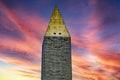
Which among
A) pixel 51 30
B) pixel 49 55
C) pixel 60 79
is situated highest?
pixel 51 30

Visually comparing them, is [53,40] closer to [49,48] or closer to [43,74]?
[49,48]

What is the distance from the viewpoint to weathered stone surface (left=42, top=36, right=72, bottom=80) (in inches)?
2798

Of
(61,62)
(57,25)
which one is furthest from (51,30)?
(61,62)

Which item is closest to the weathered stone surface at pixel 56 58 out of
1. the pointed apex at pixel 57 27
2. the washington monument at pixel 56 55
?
the washington monument at pixel 56 55

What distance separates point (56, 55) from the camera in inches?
2830

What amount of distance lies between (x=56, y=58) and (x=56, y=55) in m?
0.59

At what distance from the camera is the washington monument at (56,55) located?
233 ft

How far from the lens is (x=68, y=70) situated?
71.2m

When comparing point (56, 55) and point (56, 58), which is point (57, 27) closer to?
point (56, 55)

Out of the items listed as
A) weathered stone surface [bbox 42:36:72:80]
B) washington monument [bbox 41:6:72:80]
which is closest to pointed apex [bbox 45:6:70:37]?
washington monument [bbox 41:6:72:80]

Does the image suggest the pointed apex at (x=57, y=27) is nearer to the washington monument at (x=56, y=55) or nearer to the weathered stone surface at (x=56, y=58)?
the washington monument at (x=56, y=55)

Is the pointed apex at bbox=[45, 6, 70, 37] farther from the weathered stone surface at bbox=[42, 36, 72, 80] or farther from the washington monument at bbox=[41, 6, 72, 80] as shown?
the weathered stone surface at bbox=[42, 36, 72, 80]

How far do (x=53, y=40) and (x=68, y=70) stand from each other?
6.54 m

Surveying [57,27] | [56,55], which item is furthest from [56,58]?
[57,27]
